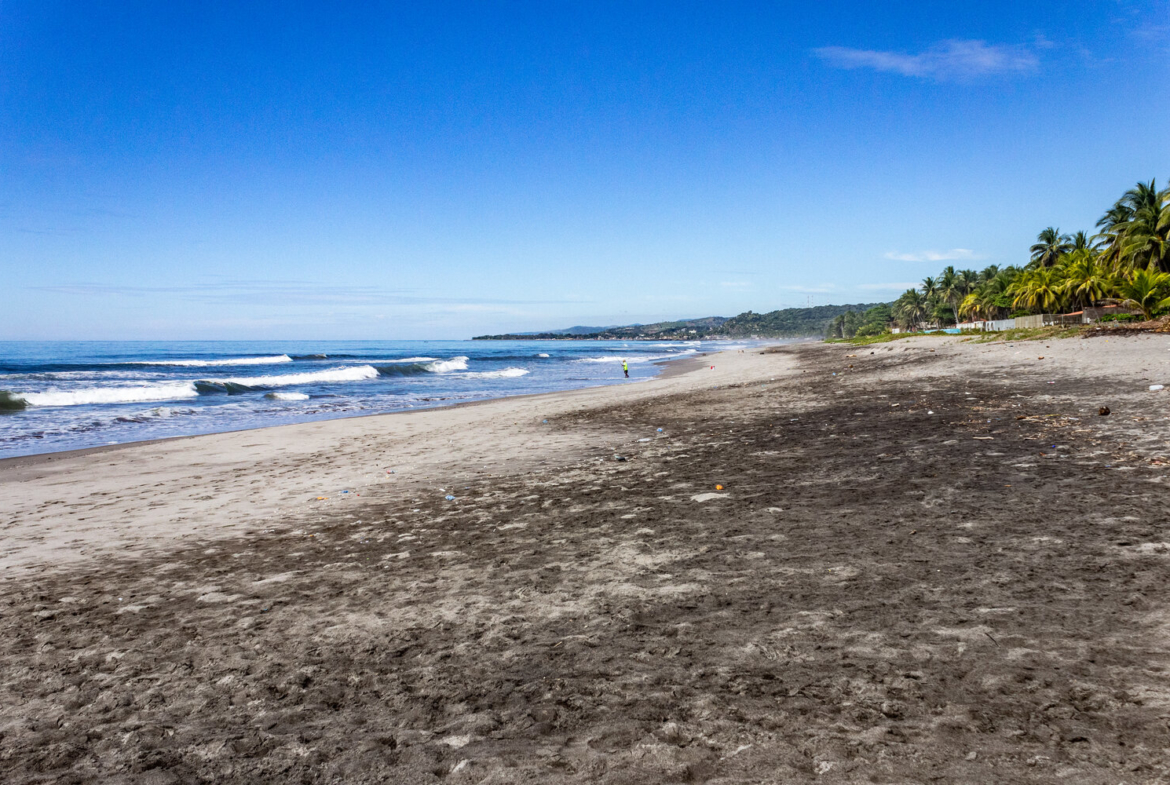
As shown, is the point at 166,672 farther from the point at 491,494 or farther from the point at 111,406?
the point at 111,406

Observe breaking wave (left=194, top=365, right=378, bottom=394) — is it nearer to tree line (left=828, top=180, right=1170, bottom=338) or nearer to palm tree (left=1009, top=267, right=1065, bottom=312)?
tree line (left=828, top=180, right=1170, bottom=338)

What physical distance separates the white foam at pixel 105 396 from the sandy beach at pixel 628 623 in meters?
23.2

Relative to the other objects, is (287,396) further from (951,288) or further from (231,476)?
(951,288)

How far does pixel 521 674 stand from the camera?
326 centimetres

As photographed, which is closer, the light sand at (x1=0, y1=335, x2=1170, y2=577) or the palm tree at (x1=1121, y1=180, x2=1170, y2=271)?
the light sand at (x1=0, y1=335, x2=1170, y2=577)

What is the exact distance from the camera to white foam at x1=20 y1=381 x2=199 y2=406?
86.8 ft

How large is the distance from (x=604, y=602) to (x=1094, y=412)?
→ 29.6ft

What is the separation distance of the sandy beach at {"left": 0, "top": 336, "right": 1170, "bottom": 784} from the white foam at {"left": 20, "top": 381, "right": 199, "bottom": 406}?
76.0 feet

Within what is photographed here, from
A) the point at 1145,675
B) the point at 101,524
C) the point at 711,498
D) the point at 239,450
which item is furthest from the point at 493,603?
the point at 239,450

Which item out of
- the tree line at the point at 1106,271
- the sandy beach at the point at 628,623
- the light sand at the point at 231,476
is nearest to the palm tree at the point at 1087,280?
the tree line at the point at 1106,271

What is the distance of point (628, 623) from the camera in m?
3.75

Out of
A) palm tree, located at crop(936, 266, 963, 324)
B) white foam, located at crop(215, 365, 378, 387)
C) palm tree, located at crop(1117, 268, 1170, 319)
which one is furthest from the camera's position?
palm tree, located at crop(936, 266, 963, 324)

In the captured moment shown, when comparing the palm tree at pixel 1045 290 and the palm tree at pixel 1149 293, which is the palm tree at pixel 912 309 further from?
the palm tree at pixel 1149 293

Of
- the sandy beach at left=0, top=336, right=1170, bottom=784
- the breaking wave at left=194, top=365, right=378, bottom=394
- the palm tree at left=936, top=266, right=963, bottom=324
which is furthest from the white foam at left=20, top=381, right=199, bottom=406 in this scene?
the palm tree at left=936, top=266, right=963, bottom=324
